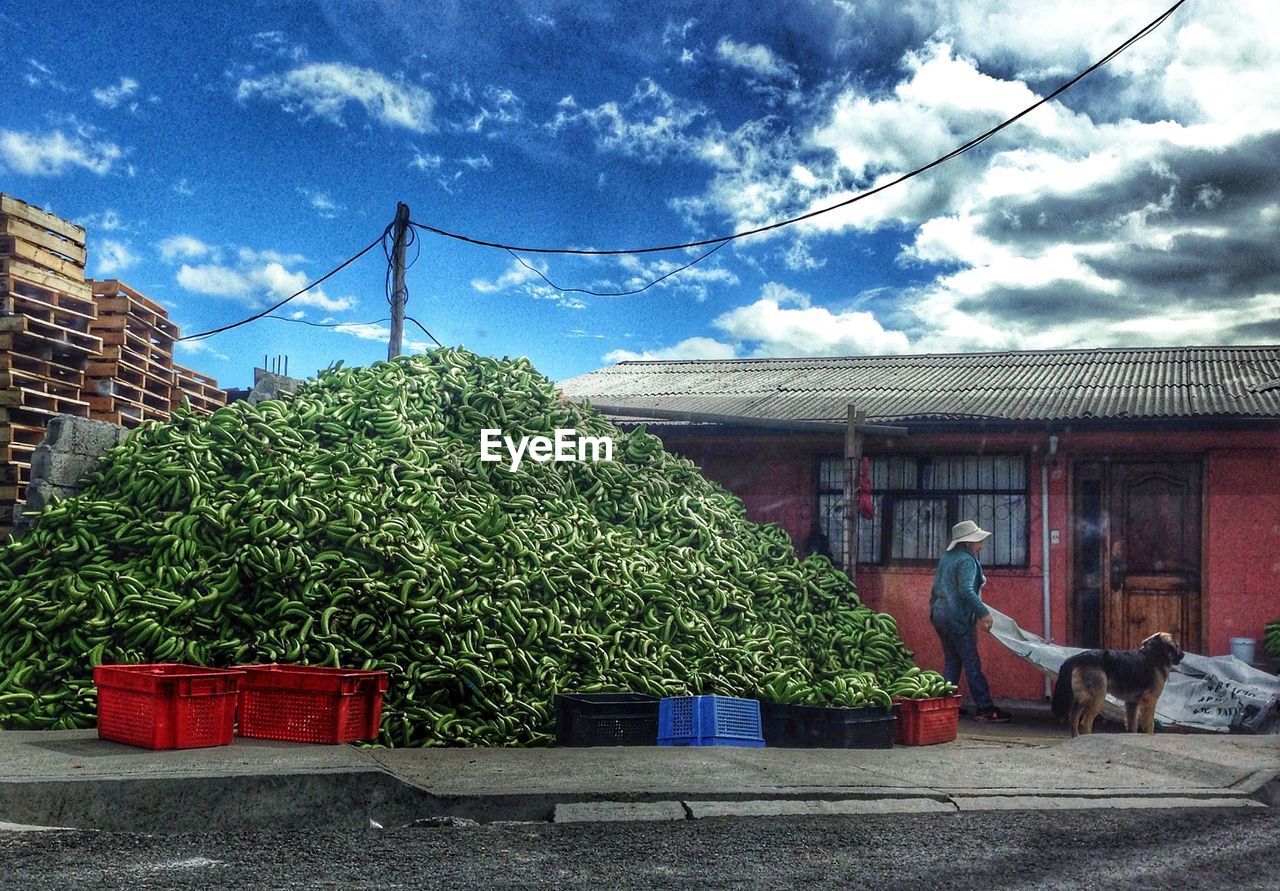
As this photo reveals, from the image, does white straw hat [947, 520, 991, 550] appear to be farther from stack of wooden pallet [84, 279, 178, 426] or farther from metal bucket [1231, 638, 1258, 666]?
stack of wooden pallet [84, 279, 178, 426]

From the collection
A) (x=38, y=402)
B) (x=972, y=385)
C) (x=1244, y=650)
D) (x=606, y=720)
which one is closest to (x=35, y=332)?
(x=38, y=402)

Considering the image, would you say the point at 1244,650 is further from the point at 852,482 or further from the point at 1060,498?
the point at 852,482

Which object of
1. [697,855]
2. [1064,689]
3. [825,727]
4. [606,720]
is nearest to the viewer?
[697,855]

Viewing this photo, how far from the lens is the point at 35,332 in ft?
32.6

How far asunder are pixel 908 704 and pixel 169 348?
844 centimetres

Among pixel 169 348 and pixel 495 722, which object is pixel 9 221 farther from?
pixel 495 722

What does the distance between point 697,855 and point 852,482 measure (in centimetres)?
634

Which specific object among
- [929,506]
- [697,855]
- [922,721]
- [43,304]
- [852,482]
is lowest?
[697,855]

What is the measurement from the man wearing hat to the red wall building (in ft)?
2.01

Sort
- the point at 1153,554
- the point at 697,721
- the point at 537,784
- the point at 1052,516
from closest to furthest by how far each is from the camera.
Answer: the point at 537,784, the point at 697,721, the point at 1153,554, the point at 1052,516

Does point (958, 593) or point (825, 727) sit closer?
point (825, 727)

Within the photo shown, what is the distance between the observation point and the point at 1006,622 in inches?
419

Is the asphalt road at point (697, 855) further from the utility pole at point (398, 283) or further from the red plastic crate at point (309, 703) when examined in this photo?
the utility pole at point (398, 283)

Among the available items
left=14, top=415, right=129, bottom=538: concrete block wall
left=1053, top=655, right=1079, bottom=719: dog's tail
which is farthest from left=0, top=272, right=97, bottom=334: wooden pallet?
left=1053, top=655, right=1079, bottom=719: dog's tail
